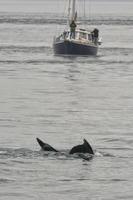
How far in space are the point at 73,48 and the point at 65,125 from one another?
3588 cm

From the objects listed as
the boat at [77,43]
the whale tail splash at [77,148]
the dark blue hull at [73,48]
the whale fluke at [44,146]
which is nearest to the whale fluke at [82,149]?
the whale tail splash at [77,148]

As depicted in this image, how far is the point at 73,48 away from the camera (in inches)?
2795

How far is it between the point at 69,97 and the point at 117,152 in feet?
52.8

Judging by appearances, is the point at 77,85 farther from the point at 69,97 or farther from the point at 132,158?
the point at 132,158

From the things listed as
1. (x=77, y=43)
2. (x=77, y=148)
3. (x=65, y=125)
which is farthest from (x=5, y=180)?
(x=77, y=43)

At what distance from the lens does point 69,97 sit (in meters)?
45.3

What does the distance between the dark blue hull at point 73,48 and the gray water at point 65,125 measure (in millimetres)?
735

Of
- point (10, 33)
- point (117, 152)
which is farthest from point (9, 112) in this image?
point (10, 33)

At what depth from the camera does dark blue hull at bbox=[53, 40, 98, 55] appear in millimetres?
70312

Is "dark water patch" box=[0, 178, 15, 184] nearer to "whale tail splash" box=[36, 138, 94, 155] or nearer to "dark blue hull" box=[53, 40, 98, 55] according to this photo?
"whale tail splash" box=[36, 138, 94, 155]

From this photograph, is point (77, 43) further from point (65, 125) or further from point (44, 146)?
point (44, 146)

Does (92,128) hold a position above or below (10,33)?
above

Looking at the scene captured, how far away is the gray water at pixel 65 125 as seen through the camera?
2470 centimetres

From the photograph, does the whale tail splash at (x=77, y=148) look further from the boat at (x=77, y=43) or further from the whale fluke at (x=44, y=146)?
the boat at (x=77, y=43)
